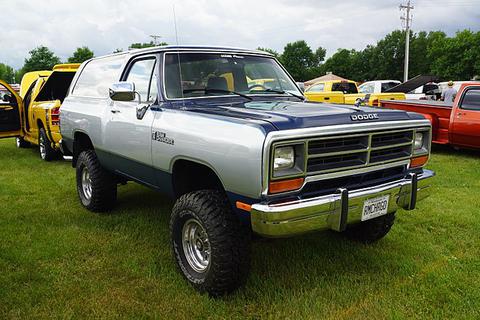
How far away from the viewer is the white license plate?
125 inches

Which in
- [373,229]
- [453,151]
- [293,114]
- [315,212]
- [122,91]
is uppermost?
[122,91]

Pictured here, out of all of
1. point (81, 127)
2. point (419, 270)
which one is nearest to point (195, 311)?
point (419, 270)

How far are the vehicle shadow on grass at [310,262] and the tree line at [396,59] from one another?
2139 inches

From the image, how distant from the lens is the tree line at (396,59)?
177 feet

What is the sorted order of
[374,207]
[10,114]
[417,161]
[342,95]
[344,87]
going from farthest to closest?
[344,87] → [342,95] → [10,114] → [417,161] → [374,207]

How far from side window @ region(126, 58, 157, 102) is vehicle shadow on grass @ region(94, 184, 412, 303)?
153 centimetres

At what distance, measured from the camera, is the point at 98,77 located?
17.6 ft

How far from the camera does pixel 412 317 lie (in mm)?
3113

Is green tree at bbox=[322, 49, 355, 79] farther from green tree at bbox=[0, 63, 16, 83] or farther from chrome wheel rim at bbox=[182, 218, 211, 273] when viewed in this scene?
green tree at bbox=[0, 63, 16, 83]

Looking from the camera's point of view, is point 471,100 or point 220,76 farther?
point 471,100

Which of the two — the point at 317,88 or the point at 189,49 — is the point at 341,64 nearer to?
the point at 317,88

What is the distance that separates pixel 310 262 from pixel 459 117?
663 cm

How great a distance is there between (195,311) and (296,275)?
1.00 metres

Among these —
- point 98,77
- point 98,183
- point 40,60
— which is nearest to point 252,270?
point 98,183
